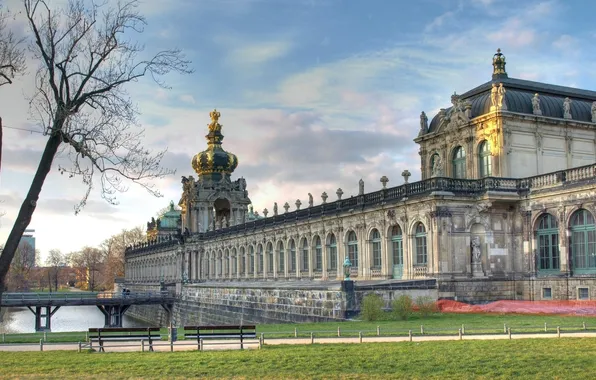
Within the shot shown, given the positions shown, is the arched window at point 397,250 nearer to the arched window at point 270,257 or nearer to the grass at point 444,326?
the grass at point 444,326

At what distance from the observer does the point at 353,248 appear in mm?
51688

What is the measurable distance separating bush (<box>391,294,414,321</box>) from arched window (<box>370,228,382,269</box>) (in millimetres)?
15390

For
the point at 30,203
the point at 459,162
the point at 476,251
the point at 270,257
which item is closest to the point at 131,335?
the point at 30,203

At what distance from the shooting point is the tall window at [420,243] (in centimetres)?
4253

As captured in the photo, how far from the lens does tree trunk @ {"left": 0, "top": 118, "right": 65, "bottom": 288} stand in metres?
14.3

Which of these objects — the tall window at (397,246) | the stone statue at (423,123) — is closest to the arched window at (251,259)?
the stone statue at (423,123)

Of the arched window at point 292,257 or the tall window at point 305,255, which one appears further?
the arched window at point 292,257

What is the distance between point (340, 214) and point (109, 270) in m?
112

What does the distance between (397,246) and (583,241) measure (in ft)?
40.6

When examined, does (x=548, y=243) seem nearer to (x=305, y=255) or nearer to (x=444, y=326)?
(x=444, y=326)

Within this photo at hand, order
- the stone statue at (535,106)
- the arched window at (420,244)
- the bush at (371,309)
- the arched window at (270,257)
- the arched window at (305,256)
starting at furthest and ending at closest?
the arched window at (270,257), the arched window at (305,256), the stone statue at (535,106), the arched window at (420,244), the bush at (371,309)

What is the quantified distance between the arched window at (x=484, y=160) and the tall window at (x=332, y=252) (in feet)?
43.4

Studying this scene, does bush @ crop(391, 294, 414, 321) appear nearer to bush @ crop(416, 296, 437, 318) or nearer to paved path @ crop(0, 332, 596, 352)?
bush @ crop(416, 296, 437, 318)

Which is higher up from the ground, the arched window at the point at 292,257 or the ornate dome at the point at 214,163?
the ornate dome at the point at 214,163
